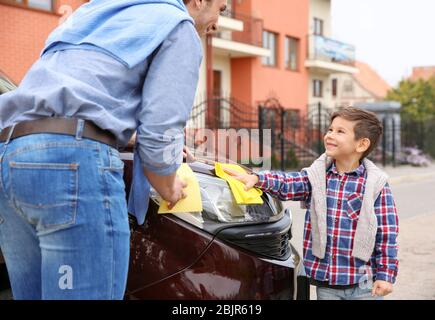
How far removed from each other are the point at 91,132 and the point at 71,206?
226mm

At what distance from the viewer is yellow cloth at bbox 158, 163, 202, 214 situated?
2213 millimetres

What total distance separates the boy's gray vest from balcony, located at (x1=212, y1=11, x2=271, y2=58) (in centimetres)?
1737

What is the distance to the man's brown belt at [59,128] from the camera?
154 centimetres

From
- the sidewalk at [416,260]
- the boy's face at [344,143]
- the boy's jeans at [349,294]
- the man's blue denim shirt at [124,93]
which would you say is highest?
the man's blue denim shirt at [124,93]

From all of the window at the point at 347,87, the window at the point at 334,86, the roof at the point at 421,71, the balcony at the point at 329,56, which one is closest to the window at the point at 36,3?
the balcony at the point at 329,56

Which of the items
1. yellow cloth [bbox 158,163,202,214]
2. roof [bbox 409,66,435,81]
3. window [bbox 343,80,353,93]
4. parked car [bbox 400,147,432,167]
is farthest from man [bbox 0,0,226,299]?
roof [bbox 409,66,435,81]

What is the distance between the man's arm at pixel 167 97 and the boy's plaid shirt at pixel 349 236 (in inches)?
40.9

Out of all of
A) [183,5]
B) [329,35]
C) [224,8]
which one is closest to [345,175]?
[224,8]

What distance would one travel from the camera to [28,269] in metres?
1.75

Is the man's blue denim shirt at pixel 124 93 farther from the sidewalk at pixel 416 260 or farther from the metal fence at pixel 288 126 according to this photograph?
the metal fence at pixel 288 126

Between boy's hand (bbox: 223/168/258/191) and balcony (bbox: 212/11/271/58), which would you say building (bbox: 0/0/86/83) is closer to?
balcony (bbox: 212/11/271/58)

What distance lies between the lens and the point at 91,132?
1555mm

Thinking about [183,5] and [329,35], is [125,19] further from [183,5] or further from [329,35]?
[329,35]
